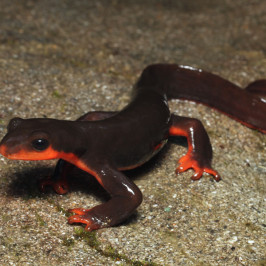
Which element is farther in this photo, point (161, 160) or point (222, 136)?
point (222, 136)

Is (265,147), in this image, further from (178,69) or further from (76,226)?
(76,226)

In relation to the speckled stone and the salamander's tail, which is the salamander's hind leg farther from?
the salamander's tail

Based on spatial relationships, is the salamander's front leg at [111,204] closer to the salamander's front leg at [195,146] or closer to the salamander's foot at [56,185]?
the salamander's foot at [56,185]

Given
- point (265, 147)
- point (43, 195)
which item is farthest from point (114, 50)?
point (43, 195)

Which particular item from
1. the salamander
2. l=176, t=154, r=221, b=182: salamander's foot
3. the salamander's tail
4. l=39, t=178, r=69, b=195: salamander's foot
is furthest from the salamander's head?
the salamander's tail

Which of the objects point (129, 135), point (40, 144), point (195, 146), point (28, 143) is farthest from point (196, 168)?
point (28, 143)

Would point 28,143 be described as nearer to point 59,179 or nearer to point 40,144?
point 40,144

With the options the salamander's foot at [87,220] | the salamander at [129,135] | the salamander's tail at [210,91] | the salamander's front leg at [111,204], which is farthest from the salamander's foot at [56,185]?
the salamander's tail at [210,91]
